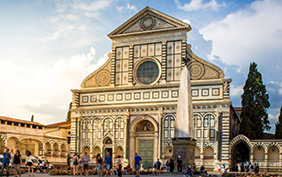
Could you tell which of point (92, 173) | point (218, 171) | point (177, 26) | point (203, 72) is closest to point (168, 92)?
point (203, 72)

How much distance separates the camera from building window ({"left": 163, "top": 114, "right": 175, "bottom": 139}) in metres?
36.7

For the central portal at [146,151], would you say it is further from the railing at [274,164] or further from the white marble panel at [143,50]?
the railing at [274,164]

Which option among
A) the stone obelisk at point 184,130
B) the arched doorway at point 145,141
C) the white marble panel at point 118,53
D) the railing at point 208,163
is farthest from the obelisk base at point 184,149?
the white marble panel at point 118,53

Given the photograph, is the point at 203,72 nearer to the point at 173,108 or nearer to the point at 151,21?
the point at 173,108

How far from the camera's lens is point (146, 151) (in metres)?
37.7

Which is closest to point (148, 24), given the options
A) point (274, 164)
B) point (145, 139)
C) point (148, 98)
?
point (148, 98)

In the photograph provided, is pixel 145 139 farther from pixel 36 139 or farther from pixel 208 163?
pixel 36 139

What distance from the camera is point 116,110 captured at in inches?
1534

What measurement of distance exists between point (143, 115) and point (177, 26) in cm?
971

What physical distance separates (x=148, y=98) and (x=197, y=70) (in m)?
5.70

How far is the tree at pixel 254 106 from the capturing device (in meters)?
38.6

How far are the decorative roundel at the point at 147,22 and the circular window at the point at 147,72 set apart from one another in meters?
3.70

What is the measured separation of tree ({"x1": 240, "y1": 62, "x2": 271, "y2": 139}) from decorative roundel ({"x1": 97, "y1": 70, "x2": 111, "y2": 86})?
1460 centimetres

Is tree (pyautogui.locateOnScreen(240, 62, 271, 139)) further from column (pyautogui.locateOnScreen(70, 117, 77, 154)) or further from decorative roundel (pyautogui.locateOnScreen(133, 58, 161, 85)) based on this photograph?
column (pyautogui.locateOnScreen(70, 117, 77, 154))
